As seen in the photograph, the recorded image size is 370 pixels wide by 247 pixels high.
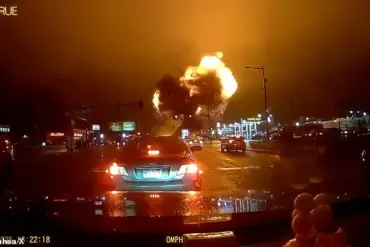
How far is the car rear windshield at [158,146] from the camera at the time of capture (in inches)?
435

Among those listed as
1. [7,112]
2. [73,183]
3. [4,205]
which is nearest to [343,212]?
[4,205]

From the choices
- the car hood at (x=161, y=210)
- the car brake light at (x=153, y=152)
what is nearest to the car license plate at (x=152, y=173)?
the car brake light at (x=153, y=152)

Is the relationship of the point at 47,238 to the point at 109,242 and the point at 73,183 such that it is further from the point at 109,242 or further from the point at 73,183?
the point at 73,183

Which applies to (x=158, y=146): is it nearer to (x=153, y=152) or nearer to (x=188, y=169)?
(x=153, y=152)

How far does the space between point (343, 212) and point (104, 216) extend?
88.7 inches

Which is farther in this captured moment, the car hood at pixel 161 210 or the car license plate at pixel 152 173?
the car license plate at pixel 152 173

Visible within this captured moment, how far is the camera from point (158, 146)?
11492 mm

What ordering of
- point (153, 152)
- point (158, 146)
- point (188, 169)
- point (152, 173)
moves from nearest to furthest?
point (152, 173) < point (188, 169) < point (153, 152) < point (158, 146)

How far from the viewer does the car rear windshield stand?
1105 centimetres

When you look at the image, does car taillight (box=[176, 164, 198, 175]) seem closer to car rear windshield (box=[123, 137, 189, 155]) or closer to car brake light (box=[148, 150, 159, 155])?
car rear windshield (box=[123, 137, 189, 155])

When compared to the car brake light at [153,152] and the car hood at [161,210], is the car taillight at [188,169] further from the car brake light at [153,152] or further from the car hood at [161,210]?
the car hood at [161,210]

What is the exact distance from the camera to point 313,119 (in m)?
91.5


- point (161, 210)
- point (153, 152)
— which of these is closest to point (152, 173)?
point (153, 152)

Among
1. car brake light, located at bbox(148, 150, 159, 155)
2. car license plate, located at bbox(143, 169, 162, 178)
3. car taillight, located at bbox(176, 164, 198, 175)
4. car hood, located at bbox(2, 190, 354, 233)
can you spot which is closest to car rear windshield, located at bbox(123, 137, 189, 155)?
car brake light, located at bbox(148, 150, 159, 155)
